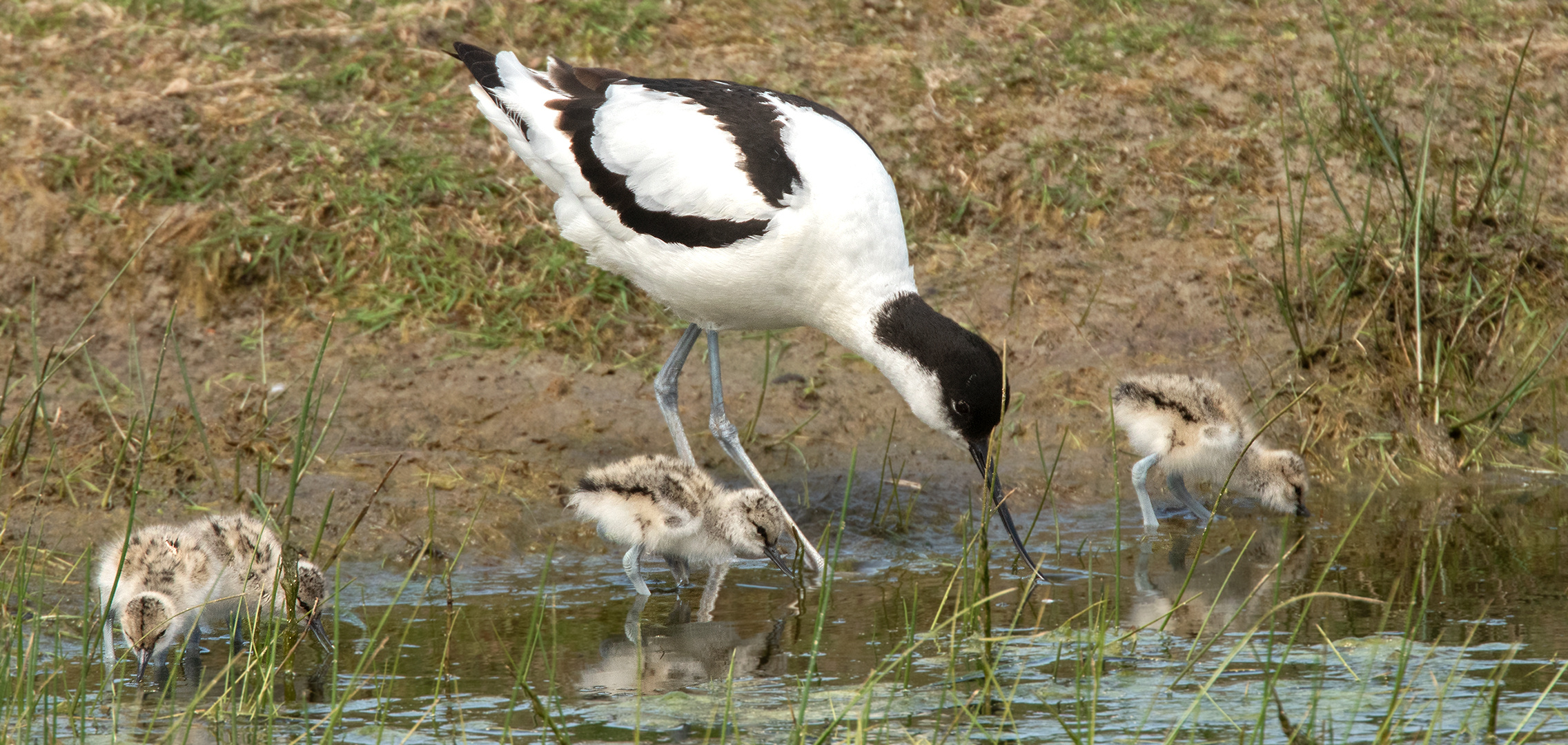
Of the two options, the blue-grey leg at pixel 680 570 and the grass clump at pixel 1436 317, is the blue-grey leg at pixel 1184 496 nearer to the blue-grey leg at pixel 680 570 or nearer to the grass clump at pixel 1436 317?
the grass clump at pixel 1436 317

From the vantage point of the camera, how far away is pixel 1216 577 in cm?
538

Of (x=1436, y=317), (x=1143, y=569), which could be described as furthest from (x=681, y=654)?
(x=1436, y=317)

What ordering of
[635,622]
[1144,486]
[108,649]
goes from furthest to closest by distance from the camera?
[1144,486] < [635,622] < [108,649]

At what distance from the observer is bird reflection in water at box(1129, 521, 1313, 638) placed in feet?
15.5

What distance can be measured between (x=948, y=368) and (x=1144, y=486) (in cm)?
136

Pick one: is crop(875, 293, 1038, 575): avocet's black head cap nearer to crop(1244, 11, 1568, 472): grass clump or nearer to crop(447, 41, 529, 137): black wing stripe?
crop(1244, 11, 1568, 472): grass clump

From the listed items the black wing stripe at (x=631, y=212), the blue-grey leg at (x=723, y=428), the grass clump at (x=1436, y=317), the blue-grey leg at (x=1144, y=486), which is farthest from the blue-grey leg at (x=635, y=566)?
the grass clump at (x=1436, y=317)

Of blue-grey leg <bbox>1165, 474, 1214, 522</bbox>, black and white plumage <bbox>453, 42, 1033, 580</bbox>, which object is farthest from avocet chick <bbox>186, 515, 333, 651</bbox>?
blue-grey leg <bbox>1165, 474, 1214, 522</bbox>

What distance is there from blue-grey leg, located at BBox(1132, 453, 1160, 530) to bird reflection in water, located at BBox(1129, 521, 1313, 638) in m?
0.15

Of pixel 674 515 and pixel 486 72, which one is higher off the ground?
pixel 486 72

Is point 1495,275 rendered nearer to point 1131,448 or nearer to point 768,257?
point 1131,448

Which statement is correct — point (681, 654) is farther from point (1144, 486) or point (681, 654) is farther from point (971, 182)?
point (971, 182)

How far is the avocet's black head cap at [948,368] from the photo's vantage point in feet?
18.1

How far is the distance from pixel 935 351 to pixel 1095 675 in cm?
213
